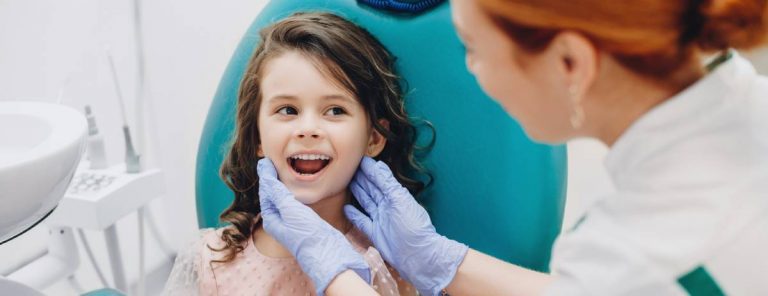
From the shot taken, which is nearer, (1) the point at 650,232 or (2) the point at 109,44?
(1) the point at 650,232

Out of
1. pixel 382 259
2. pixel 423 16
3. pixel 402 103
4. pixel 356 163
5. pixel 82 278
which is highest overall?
pixel 423 16

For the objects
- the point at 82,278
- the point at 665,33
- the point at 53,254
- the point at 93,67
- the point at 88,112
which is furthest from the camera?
the point at 82,278

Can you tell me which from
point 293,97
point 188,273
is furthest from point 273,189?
point 188,273

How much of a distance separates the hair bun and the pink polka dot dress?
26.3 inches

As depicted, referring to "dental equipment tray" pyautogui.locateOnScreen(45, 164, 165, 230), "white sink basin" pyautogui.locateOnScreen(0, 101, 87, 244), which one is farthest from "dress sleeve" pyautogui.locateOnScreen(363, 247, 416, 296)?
"dental equipment tray" pyautogui.locateOnScreen(45, 164, 165, 230)

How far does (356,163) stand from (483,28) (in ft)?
1.70

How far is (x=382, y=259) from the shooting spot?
1.06m

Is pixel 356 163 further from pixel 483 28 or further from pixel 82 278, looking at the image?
pixel 82 278

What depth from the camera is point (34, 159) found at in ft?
2.20

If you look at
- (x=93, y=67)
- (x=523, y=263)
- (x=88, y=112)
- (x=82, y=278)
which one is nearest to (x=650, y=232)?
(x=523, y=263)

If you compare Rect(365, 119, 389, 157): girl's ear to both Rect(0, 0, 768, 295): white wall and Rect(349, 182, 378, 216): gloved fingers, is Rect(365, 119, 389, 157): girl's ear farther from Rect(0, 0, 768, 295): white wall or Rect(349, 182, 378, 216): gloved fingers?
Rect(0, 0, 768, 295): white wall

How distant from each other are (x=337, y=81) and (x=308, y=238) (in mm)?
253

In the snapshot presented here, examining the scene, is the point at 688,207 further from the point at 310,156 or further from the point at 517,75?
the point at 310,156

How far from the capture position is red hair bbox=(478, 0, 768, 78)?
48 cm
